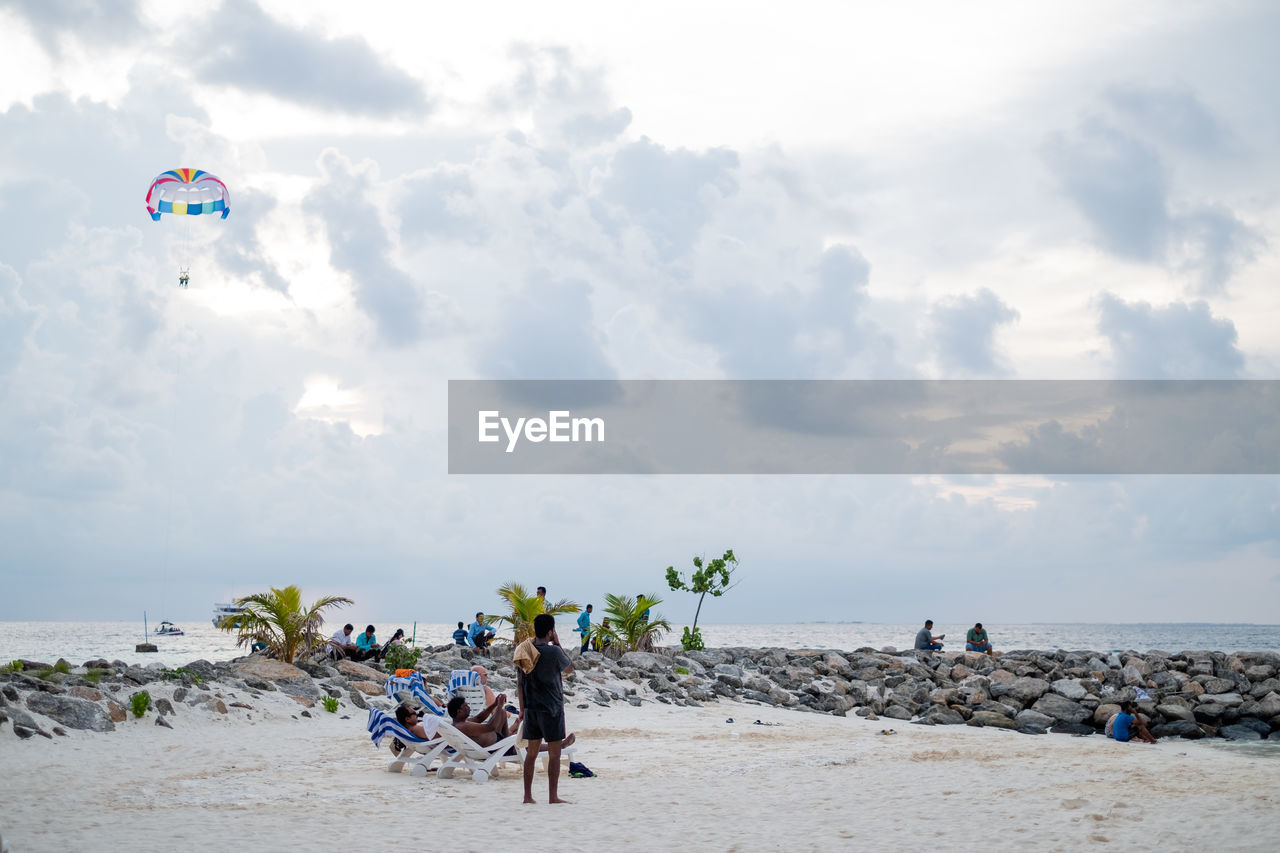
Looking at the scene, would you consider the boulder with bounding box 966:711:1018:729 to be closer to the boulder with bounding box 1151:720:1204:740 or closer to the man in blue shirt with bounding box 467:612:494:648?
the boulder with bounding box 1151:720:1204:740

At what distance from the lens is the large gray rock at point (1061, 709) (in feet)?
67.2

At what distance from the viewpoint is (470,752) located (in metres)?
11.4

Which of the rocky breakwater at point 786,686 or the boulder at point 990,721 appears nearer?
the rocky breakwater at point 786,686

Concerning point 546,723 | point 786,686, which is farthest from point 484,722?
point 786,686

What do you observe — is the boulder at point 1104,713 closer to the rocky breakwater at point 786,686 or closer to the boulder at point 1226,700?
the rocky breakwater at point 786,686

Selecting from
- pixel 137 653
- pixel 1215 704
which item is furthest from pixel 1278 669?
pixel 137 653

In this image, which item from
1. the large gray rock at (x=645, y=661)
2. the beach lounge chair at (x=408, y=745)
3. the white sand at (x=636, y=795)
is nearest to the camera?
the white sand at (x=636, y=795)

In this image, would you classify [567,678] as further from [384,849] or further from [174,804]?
[384,849]

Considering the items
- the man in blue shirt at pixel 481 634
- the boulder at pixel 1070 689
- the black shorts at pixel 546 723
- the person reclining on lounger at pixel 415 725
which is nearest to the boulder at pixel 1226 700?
the boulder at pixel 1070 689

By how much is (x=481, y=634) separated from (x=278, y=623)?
23.6 ft

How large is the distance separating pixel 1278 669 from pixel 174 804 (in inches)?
1066

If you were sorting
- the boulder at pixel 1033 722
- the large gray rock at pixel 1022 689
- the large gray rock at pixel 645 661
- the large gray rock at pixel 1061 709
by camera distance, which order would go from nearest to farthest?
1. the boulder at pixel 1033 722
2. the large gray rock at pixel 1061 709
3. the large gray rock at pixel 1022 689
4. the large gray rock at pixel 645 661

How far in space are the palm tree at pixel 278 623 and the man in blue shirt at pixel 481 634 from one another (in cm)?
661

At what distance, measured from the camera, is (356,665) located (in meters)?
19.4
